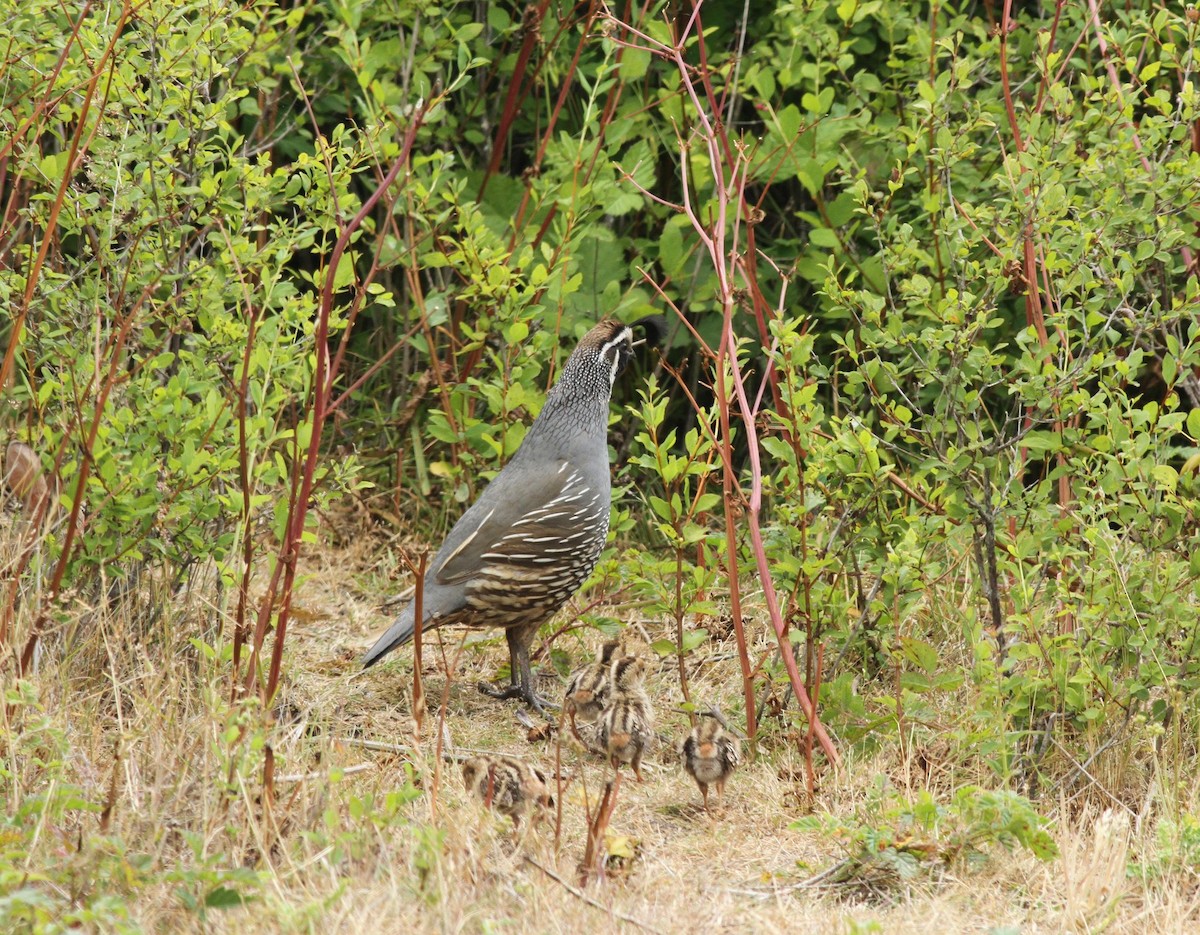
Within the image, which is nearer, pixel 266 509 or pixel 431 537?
pixel 266 509

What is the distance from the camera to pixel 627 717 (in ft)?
15.2

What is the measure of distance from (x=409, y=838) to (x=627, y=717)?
97cm

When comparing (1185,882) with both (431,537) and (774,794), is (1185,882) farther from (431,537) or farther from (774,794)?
(431,537)

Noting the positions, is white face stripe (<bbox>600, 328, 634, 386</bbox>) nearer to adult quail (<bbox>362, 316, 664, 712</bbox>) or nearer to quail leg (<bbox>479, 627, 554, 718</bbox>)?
adult quail (<bbox>362, 316, 664, 712</bbox>)

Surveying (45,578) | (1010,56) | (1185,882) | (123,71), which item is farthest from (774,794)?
(1010,56)

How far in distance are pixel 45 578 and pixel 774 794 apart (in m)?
2.40

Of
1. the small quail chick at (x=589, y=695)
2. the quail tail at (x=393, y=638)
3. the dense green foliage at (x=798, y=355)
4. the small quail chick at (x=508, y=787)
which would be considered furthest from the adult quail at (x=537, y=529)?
the small quail chick at (x=508, y=787)

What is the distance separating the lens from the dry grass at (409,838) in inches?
140

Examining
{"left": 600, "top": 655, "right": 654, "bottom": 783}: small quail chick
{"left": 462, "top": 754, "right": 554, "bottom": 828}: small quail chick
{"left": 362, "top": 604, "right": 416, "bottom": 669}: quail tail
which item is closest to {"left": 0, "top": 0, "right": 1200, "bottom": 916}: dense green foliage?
{"left": 600, "top": 655, "right": 654, "bottom": 783}: small quail chick

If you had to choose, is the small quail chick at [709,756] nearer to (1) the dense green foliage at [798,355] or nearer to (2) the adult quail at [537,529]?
(1) the dense green foliage at [798,355]

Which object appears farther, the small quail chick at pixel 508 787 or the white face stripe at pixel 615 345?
the white face stripe at pixel 615 345

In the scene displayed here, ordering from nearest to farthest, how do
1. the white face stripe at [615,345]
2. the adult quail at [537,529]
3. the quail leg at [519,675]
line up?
the adult quail at [537,529] → the quail leg at [519,675] → the white face stripe at [615,345]

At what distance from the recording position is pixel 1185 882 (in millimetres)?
4004

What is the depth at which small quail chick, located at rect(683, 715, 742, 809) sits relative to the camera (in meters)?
4.46
